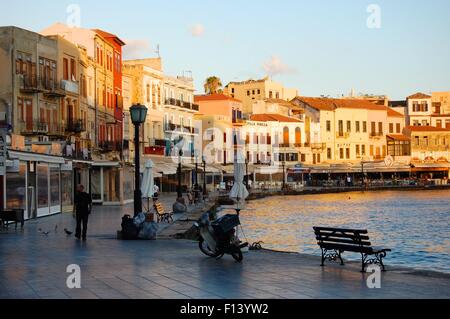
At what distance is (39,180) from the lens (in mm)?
37000

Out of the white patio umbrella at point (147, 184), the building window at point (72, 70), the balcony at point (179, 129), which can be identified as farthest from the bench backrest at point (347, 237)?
the balcony at point (179, 129)

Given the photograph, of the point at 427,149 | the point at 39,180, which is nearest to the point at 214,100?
the point at 427,149

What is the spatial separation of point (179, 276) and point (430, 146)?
383ft

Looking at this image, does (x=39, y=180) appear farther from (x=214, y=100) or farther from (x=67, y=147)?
(x=214, y=100)

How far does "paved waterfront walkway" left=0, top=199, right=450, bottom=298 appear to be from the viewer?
41.4 feet

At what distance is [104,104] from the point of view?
63.0 metres

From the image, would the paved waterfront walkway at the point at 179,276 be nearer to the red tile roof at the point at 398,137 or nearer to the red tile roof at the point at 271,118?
the red tile roof at the point at 271,118

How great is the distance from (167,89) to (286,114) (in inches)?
1321

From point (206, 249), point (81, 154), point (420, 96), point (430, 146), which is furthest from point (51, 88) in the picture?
point (420, 96)

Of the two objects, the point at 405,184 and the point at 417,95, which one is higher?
the point at 417,95

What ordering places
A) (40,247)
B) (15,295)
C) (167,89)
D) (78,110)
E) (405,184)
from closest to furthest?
(15,295) < (40,247) < (78,110) < (167,89) < (405,184)

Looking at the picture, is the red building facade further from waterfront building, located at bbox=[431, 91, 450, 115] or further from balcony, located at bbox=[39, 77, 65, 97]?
waterfront building, located at bbox=[431, 91, 450, 115]

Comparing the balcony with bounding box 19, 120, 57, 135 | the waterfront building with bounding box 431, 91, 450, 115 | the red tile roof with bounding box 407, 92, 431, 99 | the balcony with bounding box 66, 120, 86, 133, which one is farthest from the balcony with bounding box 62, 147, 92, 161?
the waterfront building with bounding box 431, 91, 450, 115

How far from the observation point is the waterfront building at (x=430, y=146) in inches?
4948
